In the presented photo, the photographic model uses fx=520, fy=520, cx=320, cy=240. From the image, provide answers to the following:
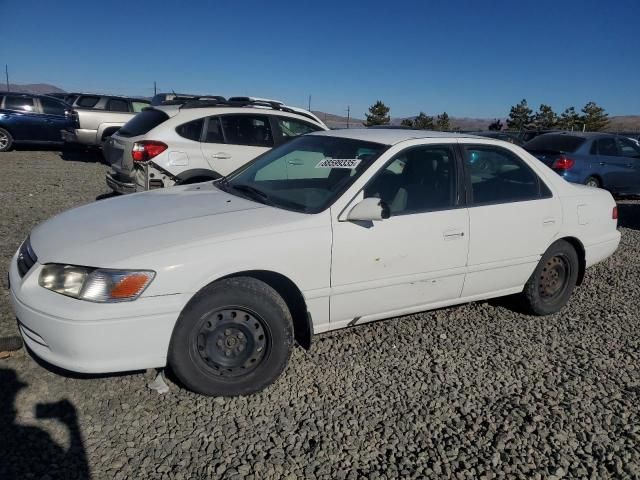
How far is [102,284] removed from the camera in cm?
272

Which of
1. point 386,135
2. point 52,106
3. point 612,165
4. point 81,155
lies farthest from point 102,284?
point 52,106

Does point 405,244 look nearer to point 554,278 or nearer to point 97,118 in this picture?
point 554,278

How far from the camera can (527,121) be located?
144 feet

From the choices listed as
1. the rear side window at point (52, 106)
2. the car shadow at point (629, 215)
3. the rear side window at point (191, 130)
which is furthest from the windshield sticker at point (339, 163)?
the rear side window at point (52, 106)

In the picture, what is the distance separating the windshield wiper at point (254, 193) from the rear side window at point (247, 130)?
3299 millimetres

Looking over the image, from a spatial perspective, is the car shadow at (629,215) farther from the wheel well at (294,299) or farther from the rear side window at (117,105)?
the rear side window at (117,105)

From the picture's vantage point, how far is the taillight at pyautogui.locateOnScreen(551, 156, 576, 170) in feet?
33.2

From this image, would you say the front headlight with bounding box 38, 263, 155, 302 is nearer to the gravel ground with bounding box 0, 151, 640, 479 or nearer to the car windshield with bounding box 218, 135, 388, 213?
the gravel ground with bounding box 0, 151, 640, 479

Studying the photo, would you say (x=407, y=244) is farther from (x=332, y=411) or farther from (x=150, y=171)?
(x=150, y=171)

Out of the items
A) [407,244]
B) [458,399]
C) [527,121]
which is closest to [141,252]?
[407,244]

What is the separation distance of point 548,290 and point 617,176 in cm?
751

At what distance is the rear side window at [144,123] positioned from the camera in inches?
269

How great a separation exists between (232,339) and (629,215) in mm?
9238

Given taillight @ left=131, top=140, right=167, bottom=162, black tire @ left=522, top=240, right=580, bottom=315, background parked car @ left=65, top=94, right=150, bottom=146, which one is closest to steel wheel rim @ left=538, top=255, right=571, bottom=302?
black tire @ left=522, top=240, right=580, bottom=315
